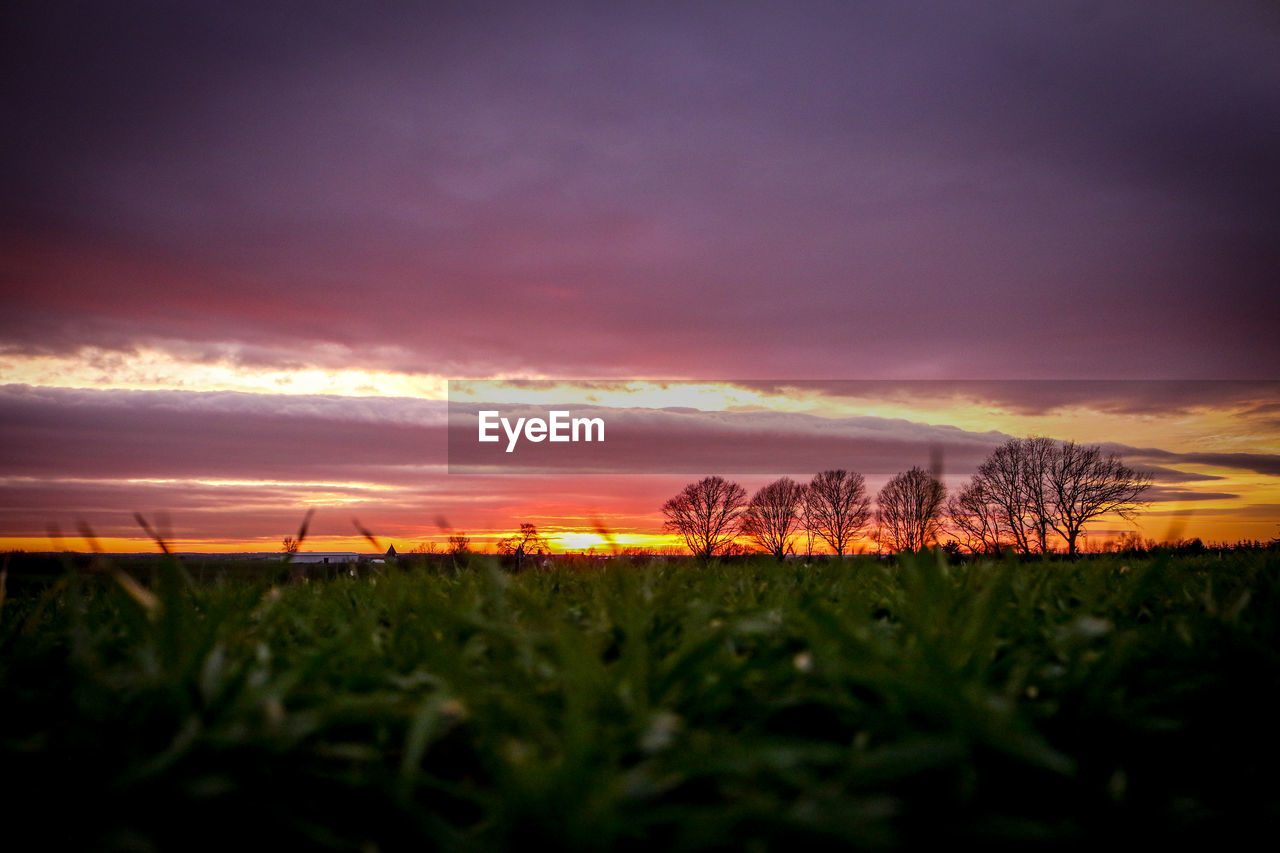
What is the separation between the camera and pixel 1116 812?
1.41m

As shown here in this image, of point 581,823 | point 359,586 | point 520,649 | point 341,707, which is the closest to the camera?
point 581,823

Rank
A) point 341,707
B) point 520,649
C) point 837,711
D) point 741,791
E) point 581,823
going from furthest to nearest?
point 520,649, point 837,711, point 341,707, point 741,791, point 581,823

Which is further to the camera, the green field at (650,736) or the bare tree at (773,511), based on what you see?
the bare tree at (773,511)

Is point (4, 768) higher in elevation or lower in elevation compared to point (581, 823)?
lower

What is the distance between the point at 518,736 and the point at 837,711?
734mm

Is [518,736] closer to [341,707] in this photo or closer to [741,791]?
[341,707]

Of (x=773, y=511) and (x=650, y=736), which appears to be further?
(x=773, y=511)

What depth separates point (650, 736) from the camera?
4.68 ft

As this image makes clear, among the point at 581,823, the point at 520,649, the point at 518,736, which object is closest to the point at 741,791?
the point at 581,823

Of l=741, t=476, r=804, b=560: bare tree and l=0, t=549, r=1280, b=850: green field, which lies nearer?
l=0, t=549, r=1280, b=850: green field

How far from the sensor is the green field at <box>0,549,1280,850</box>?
4.22 feet

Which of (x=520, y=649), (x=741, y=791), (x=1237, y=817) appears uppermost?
(x=520, y=649)

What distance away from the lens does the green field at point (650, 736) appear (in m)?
1.29

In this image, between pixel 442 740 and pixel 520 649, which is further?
pixel 520 649
